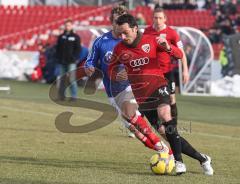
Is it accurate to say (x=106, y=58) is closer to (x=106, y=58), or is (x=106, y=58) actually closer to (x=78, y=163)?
(x=106, y=58)

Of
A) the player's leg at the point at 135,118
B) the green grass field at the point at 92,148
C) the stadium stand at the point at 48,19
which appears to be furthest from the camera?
the stadium stand at the point at 48,19

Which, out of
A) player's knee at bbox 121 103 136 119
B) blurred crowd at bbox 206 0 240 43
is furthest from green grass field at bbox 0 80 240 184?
blurred crowd at bbox 206 0 240 43

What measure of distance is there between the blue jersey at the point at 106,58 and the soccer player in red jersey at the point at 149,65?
42.4 inches

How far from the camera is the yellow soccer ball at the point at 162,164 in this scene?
996 cm

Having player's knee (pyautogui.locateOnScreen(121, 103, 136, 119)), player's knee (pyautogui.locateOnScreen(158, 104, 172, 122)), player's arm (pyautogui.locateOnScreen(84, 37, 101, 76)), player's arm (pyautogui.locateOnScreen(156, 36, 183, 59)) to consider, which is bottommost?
player's knee (pyautogui.locateOnScreen(121, 103, 136, 119))

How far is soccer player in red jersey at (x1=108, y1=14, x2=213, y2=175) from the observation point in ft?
32.6

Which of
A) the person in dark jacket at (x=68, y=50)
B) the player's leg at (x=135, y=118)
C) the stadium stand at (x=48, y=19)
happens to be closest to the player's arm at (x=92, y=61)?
the player's leg at (x=135, y=118)

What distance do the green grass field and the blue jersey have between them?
989 mm

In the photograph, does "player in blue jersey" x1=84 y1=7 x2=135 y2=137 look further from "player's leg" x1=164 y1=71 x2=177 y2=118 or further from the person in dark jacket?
the person in dark jacket

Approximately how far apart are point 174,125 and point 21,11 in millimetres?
29387

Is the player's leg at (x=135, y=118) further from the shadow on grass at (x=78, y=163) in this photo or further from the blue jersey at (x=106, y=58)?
the shadow on grass at (x=78, y=163)

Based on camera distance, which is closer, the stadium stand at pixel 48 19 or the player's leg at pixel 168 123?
the player's leg at pixel 168 123

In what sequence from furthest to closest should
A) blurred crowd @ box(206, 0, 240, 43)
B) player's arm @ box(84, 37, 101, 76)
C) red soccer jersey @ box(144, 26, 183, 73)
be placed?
blurred crowd @ box(206, 0, 240, 43)
red soccer jersey @ box(144, 26, 183, 73)
player's arm @ box(84, 37, 101, 76)

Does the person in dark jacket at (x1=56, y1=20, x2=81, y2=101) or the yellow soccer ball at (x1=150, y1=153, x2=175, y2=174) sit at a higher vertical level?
the yellow soccer ball at (x1=150, y1=153, x2=175, y2=174)
